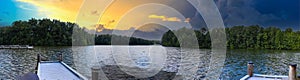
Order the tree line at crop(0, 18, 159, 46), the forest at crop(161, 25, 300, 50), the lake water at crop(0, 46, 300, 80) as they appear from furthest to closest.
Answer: the tree line at crop(0, 18, 159, 46) → the forest at crop(161, 25, 300, 50) → the lake water at crop(0, 46, 300, 80)

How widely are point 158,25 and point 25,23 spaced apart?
5542cm

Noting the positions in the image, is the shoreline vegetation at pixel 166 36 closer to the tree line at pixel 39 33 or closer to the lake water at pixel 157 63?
the tree line at pixel 39 33

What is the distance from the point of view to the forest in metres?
55.0

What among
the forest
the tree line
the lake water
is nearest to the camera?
the lake water

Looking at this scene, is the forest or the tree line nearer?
the forest

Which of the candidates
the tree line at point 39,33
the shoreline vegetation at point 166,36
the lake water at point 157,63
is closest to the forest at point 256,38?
the shoreline vegetation at point 166,36

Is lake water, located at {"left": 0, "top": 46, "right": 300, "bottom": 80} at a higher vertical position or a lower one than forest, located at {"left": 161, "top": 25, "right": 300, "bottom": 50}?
lower

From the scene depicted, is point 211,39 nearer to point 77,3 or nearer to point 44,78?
point 77,3

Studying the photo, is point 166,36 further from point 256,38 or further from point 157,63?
point 157,63

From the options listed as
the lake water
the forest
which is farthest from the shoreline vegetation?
the lake water

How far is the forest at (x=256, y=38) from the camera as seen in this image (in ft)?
181

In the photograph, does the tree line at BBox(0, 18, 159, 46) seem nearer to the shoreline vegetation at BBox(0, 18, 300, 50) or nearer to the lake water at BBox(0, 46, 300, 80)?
the shoreline vegetation at BBox(0, 18, 300, 50)

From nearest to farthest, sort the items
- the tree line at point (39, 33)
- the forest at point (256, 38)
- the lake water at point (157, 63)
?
the lake water at point (157, 63), the forest at point (256, 38), the tree line at point (39, 33)

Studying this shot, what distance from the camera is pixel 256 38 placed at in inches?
2307
